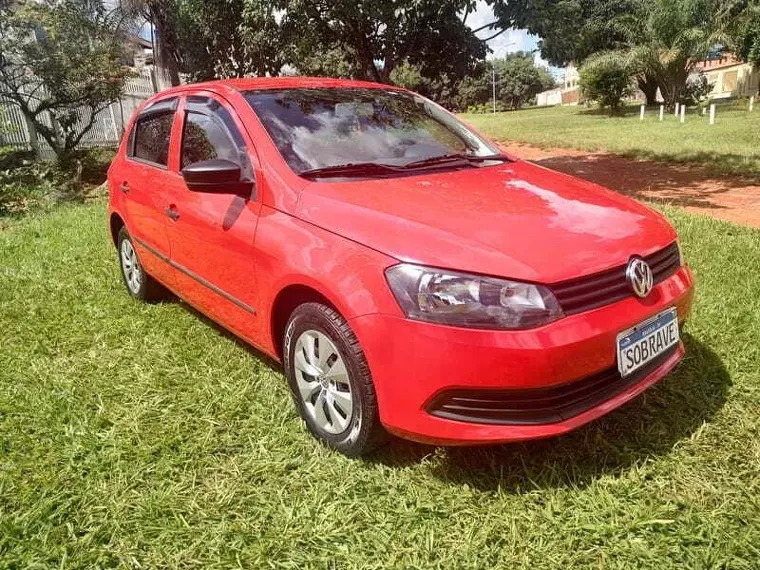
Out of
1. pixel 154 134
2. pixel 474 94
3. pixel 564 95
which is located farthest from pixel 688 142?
pixel 474 94

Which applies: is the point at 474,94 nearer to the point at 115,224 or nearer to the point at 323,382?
the point at 115,224

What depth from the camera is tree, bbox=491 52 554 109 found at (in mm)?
83125

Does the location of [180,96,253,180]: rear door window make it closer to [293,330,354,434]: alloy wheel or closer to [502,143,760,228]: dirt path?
[293,330,354,434]: alloy wheel

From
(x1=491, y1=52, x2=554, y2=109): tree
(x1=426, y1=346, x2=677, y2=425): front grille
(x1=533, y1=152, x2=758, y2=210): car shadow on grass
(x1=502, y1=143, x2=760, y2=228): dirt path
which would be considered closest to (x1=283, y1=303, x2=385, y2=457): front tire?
(x1=426, y1=346, x2=677, y2=425): front grille

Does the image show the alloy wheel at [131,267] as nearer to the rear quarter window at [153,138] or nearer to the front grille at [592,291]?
the rear quarter window at [153,138]

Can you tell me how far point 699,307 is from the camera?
3850mm

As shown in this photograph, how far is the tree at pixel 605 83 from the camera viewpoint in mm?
29266

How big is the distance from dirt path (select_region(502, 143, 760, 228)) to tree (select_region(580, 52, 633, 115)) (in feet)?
59.4

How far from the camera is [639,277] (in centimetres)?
223

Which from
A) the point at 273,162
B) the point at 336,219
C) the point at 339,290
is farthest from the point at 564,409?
the point at 273,162

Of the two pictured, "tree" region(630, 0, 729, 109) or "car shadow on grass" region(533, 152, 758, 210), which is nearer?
"car shadow on grass" region(533, 152, 758, 210)

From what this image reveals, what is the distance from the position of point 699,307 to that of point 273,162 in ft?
9.47

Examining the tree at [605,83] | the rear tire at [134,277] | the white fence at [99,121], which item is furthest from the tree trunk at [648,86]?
the rear tire at [134,277]

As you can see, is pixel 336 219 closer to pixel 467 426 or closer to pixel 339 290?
pixel 339 290
